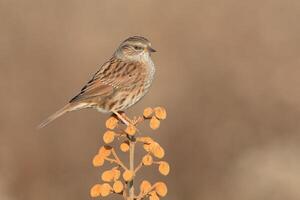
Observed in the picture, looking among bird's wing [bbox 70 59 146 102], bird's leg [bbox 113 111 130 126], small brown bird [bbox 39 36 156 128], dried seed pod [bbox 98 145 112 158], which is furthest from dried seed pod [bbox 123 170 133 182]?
bird's wing [bbox 70 59 146 102]

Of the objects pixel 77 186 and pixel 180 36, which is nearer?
pixel 77 186

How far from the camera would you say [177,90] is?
1157 cm

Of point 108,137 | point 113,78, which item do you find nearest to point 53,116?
point 113,78

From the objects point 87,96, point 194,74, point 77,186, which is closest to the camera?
point 87,96

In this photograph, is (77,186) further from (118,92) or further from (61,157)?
(118,92)

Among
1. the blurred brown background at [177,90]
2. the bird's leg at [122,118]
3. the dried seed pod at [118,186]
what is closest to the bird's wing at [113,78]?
the bird's leg at [122,118]

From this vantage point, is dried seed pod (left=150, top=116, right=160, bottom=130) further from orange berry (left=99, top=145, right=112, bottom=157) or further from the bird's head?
Result: the bird's head

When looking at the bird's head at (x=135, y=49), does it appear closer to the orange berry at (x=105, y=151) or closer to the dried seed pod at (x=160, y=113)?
the dried seed pod at (x=160, y=113)

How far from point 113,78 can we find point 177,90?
13.4 ft

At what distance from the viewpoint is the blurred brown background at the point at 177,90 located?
32.4ft

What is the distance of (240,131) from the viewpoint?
1120cm

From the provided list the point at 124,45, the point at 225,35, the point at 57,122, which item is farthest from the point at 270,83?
the point at 124,45

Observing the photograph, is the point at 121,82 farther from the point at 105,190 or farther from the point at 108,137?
the point at 105,190

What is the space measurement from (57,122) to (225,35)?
325 centimetres
